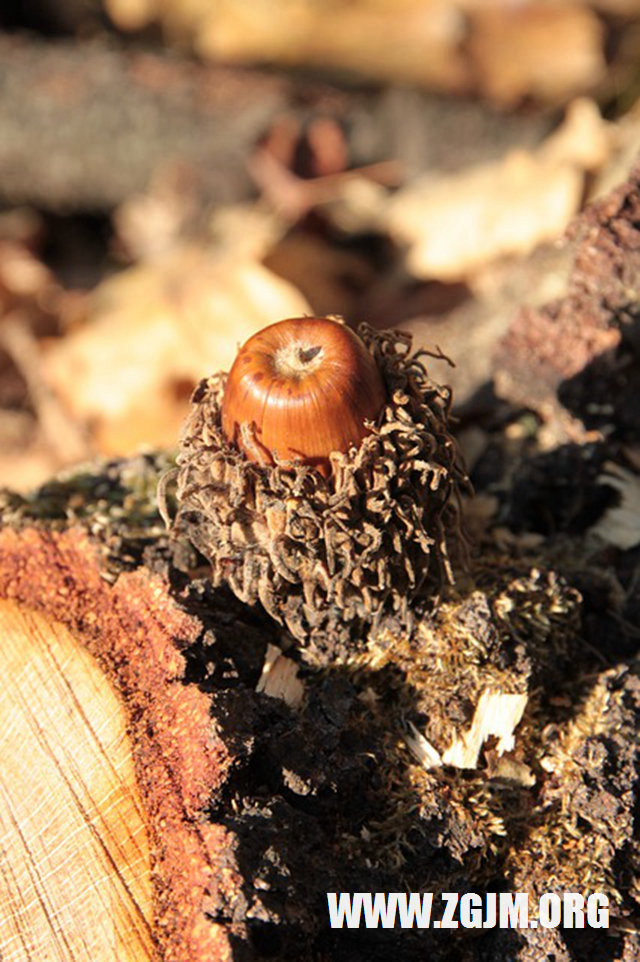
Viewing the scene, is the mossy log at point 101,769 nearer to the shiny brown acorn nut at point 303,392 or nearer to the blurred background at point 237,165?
the shiny brown acorn nut at point 303,392

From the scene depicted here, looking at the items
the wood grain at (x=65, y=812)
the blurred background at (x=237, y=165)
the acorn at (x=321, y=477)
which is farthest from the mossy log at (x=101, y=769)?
the blurred background at (x=237, y=165)

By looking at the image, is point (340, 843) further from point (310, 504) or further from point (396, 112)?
point (396, 112)

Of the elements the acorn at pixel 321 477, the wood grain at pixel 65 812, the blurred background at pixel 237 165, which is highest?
the blurred background at pixel 237 165

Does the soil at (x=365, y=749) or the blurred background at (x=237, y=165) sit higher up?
the blurred background at (x=237, y=165)

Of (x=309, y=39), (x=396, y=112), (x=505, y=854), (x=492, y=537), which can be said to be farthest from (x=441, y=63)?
(x=505, y=854)

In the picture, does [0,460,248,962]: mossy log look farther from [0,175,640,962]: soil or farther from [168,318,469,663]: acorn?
[168,318,469,663]: acorn

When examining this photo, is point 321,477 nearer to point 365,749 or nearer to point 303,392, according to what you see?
point 303,392

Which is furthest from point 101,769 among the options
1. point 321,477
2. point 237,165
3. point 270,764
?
point 237,165

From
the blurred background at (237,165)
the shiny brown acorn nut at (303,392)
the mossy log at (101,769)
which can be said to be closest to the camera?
the mossy log at (101,769)
